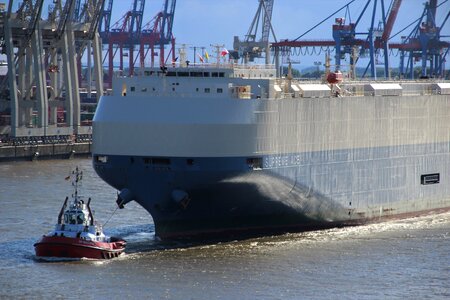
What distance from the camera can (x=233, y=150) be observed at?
4228cm

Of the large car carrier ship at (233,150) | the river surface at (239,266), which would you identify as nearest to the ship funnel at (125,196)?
the large car carrier ship at (233,150)

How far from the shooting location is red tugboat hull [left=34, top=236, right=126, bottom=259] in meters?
39.2

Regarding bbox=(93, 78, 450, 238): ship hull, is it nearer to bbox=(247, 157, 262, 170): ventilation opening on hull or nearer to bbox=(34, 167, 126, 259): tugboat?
bbox=(247, 157, 262, 170): ventilation opening on hull

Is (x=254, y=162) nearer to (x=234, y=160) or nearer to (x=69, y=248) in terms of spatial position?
(x=234, y=160)

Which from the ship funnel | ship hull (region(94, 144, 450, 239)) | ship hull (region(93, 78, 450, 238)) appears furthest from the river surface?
the ship funnel

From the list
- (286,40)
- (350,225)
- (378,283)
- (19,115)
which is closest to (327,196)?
(350,225)

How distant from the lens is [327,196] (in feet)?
154

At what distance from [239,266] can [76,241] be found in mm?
4756

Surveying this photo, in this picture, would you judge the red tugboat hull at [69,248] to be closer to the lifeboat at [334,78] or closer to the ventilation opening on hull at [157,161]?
the ventilation opening on hull at [157,161]

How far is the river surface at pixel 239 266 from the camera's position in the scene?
3556 cm

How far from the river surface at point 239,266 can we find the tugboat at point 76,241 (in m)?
0.36

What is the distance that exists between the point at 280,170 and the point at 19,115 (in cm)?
4161

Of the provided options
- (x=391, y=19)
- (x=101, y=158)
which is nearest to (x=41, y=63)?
(x=391, y=19)

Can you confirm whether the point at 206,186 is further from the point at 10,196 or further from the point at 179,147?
the point at 10,196
